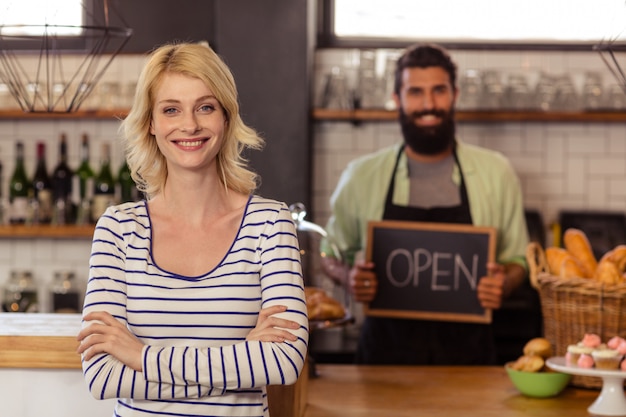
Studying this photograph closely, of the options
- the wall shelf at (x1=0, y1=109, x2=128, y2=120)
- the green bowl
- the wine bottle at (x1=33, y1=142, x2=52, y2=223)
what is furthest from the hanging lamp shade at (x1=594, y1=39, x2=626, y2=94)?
the wine bottle at (x1=33, y1=142, x2=52, y2=223)

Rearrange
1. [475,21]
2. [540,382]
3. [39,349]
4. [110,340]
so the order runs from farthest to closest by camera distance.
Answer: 1. [475,21]
2. [540,382]
3. [39,349]
4. [110,340]

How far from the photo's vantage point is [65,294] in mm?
4848

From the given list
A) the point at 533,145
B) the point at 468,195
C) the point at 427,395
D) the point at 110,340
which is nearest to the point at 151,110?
the point at 110,340

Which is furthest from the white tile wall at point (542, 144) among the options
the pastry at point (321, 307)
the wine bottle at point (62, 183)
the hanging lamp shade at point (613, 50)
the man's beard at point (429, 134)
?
the pastry at point (321, 307)

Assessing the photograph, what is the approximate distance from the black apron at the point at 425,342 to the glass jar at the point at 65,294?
1.74 m

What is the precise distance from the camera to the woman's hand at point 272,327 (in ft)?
5.99

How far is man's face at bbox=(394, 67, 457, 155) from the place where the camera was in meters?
3.81

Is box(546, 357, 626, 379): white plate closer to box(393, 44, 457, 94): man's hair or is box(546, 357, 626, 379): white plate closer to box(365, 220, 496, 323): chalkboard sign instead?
box(365, 220, 496, 323): chalkboard sign

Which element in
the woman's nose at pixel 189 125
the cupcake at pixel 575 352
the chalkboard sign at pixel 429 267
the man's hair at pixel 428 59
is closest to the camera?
the woman's nose at pixel 189 125

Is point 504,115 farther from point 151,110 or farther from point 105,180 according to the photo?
point 151,110

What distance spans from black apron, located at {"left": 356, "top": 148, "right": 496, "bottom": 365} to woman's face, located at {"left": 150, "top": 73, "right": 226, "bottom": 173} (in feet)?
6.53

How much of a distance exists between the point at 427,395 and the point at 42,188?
2.83 m

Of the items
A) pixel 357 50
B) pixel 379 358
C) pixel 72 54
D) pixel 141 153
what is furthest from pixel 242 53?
pixel 141 153

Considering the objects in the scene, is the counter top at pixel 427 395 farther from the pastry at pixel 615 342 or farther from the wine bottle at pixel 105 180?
the wine bottle at pixel 105 180
